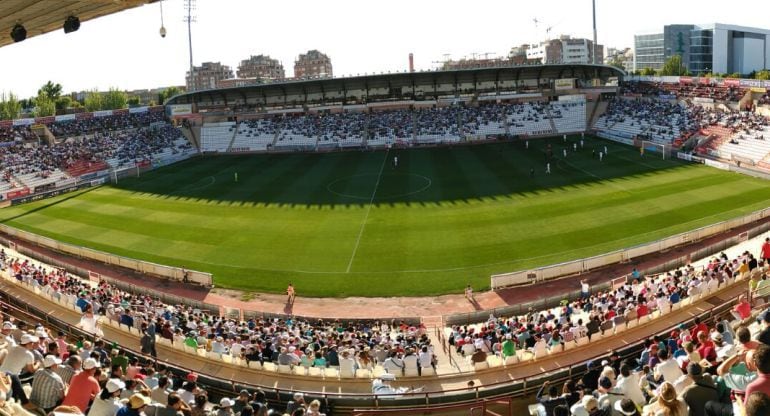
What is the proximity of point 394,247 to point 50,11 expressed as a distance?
78.8 ft

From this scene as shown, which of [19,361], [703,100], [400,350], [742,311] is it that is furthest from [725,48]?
[19,361]

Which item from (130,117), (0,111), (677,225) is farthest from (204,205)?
(0,111)

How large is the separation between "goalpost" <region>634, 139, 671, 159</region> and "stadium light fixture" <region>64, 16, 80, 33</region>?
5322cm

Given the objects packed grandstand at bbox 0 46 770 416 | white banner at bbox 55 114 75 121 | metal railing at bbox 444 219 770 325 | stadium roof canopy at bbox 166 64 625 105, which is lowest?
metal railing at bbox 444 219 770 325

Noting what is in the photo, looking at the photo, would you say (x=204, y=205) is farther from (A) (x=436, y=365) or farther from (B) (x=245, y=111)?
(B) (x=245, y=111)

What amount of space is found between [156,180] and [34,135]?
26816 millimetres

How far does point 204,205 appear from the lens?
48875 mm

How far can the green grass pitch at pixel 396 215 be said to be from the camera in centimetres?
3259

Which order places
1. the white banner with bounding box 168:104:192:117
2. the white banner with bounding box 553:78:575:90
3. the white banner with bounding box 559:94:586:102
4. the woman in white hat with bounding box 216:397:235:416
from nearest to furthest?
1. the woman in white hat with bounding box 216:397:235:416
2. the white banner with bounding box 559:94:586:102
3. the white banner with bounding box 553:78:575:90
4. the white banner with bounding box 168:104:192:117

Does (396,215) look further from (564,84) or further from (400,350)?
(564,84)

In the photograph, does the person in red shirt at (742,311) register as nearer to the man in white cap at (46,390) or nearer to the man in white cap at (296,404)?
the man in white cap at (296,404)

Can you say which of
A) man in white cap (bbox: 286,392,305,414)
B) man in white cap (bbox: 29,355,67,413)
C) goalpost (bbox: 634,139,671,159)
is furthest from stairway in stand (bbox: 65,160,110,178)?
man in white cap (bbox: 29,355,67,413)

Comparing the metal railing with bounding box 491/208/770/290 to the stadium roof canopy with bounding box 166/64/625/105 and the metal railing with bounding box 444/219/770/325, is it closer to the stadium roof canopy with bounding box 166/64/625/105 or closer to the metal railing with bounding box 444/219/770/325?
the metal railing with bounding box 444/219/770/325

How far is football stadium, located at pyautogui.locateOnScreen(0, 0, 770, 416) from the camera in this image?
12.2 metres
